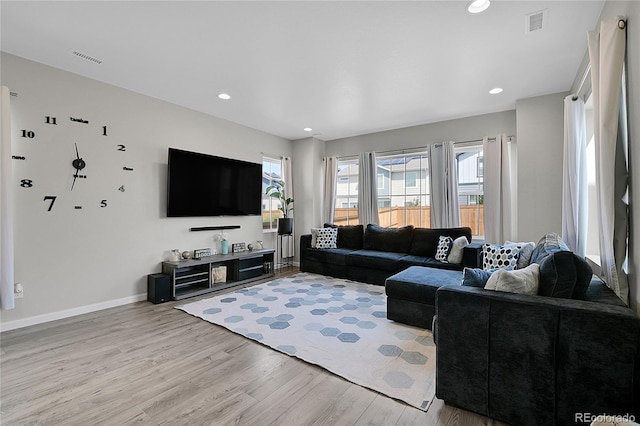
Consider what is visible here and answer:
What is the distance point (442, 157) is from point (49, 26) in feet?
16.1

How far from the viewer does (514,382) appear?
58.6 inches

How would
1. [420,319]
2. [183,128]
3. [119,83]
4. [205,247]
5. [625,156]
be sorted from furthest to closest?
1. [205,247]
2. [183,128]
3. [119,83]
4. [420,319]
5. [625,156]

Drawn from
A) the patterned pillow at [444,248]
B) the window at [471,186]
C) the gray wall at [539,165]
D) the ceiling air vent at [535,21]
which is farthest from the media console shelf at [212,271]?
the ceiling air vent at [535,21]

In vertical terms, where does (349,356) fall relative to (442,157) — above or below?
below

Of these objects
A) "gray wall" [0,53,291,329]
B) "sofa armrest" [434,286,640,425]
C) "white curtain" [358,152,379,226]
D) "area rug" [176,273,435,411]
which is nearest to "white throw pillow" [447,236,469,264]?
"area rug" [176,273,435,411]

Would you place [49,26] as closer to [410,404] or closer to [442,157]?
[410,404]

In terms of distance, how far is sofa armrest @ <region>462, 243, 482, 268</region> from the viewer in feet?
11.7

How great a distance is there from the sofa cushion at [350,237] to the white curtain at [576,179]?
113 inches

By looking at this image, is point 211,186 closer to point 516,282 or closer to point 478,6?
point 478,6

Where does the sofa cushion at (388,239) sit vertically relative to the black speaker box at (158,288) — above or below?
above

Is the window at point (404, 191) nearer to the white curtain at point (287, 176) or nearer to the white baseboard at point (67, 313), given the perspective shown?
the white curtain at point (287, 176)

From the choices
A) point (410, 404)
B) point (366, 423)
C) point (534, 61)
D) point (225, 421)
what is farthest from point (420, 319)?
point (534, 61)

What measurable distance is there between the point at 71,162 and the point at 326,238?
3632 mm

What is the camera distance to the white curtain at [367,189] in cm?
542
